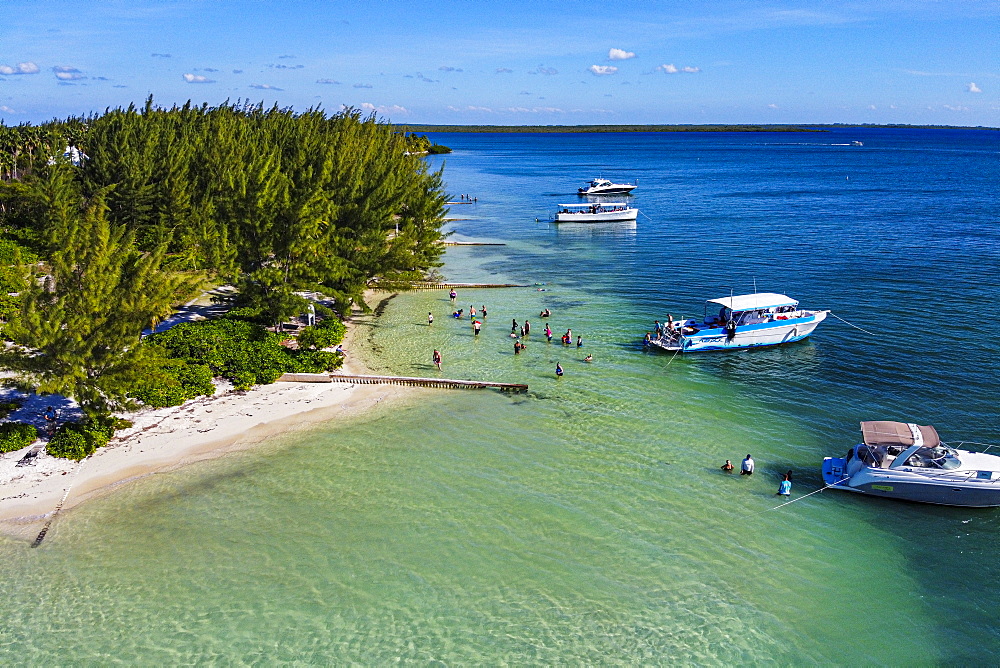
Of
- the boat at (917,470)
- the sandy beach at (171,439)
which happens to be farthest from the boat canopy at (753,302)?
the sandy beach at (171,439)

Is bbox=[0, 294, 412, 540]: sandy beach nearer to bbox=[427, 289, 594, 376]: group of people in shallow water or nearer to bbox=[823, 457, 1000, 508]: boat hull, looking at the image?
bbox=[427, 289, 594, 376]: group of people in shallow water

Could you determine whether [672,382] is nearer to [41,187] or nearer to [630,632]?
[630,632]

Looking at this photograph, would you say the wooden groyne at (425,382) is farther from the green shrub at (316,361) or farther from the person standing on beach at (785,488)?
the person standing on beach at (785,488)

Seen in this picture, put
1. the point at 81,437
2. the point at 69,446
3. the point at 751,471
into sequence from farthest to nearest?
the point at 751,471
the point at 81,437
the point at 69,446

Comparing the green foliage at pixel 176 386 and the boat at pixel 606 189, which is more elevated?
the boat at pixel 606 189

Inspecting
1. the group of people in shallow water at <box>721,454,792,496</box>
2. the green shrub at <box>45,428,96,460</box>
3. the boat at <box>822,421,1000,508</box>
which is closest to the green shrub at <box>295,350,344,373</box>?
the green shrub at <box>45,428,96,460</box>

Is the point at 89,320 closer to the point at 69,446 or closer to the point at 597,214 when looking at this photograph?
the point at 69,446

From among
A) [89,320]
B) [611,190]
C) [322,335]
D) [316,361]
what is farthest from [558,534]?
[611,190]
